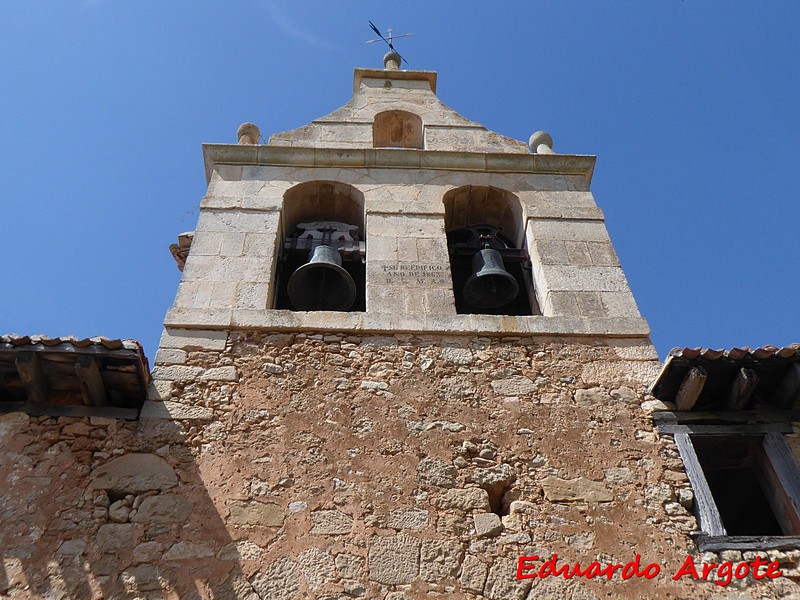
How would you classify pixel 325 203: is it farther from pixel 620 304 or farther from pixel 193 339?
pixel 620 304

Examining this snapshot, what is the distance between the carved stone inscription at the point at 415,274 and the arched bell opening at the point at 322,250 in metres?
0.30

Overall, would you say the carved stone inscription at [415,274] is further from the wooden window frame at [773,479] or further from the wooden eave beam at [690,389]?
the wooden window frame at [773,479]

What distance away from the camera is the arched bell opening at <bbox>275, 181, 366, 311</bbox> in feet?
20.9

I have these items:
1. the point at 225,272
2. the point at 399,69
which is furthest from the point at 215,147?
the point at 399,69

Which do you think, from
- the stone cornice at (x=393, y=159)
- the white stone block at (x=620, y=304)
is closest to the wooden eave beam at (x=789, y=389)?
the white stone block at (x=620, y=304)

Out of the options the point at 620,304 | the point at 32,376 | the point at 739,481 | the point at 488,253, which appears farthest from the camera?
the point at 488,253

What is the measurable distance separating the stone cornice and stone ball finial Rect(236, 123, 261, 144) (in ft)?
1.61

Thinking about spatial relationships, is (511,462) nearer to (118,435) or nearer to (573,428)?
(573,428)

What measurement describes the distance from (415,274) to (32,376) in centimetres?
292

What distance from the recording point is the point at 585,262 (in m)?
6.55

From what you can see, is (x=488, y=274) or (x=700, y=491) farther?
(x=488, y=274)

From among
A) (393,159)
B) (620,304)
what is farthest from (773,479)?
(393,159)

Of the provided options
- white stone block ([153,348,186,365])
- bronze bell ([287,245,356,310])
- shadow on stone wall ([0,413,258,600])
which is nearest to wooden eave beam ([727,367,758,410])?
bronze bell ([287,245,356,310])

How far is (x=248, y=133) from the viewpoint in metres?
8.33
